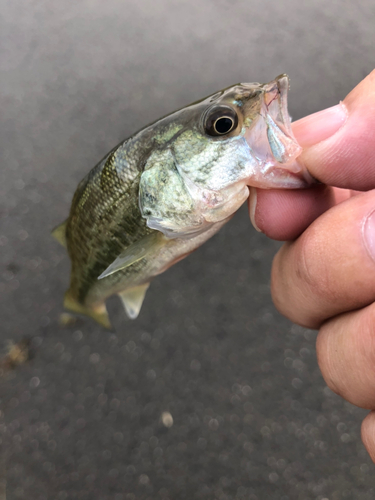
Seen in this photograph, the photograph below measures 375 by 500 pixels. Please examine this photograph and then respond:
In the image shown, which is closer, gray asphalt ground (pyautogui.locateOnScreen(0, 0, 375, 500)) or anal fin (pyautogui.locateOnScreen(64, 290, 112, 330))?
anal fin (pyautogui.locateOnScreen(64, 290, 112, 330))

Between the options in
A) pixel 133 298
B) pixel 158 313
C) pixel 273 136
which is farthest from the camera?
pixel 158 313

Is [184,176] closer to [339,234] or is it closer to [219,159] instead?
[219,159]

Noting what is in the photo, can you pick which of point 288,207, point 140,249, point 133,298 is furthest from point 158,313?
point 288,207

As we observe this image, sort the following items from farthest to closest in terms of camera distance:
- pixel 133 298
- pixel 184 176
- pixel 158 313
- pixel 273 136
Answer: pixel 158 313 < pixel 133 298 < pixel 184 176 < pixel 273 136

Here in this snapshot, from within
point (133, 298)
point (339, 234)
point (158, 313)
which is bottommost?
point (158, 313)

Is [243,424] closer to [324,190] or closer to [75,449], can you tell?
[75,449]

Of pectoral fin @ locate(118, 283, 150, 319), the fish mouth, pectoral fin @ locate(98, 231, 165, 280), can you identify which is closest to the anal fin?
pectoral fin @ locate(118, 283, 150, 319)

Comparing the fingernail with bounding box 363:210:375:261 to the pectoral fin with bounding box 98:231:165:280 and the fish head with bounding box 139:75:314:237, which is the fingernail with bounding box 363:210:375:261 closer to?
the fish head with bounding box 139:75:314:237
